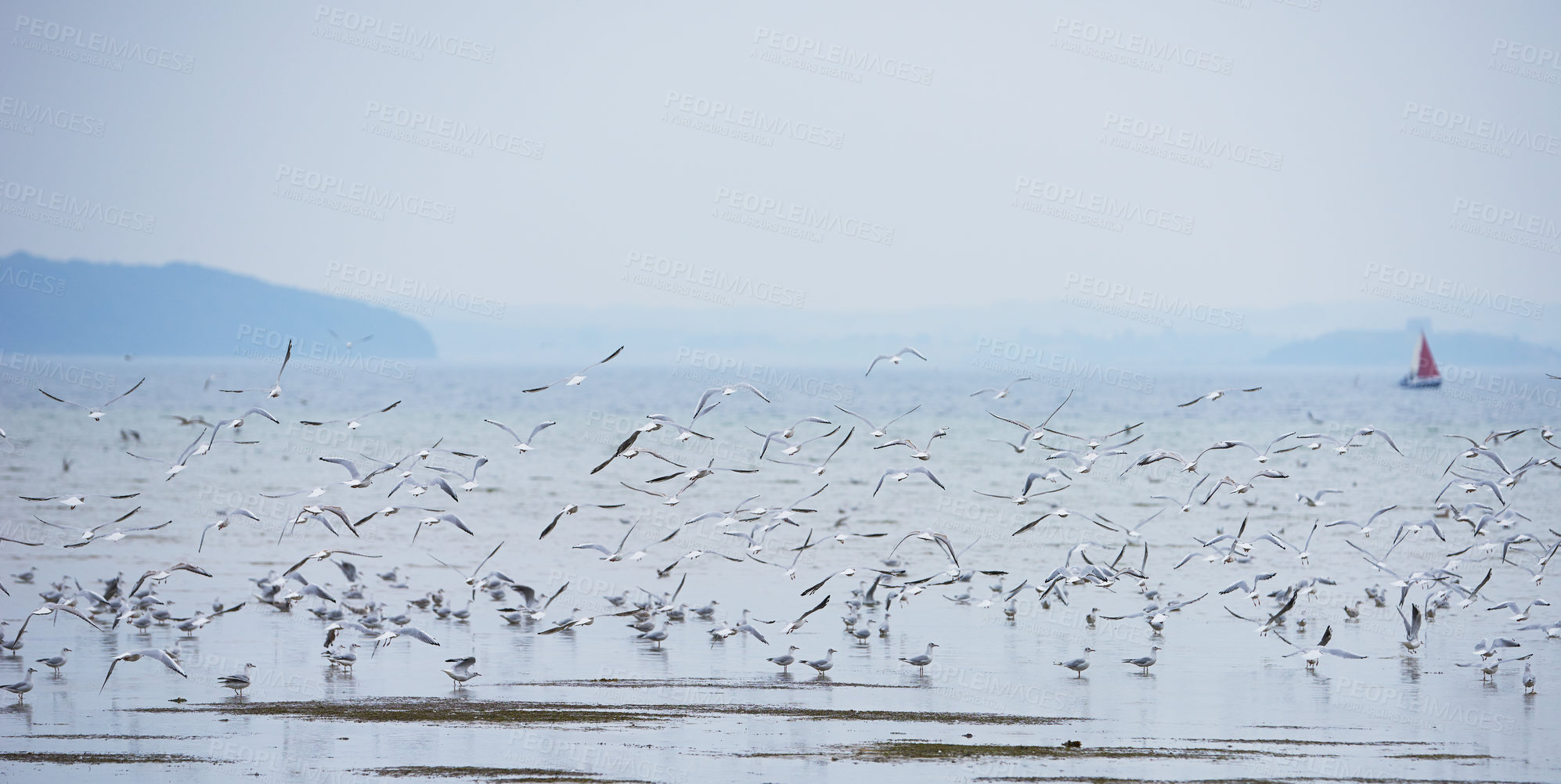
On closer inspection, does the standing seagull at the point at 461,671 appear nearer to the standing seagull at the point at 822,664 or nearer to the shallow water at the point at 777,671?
the shallow water at the point at 777,671

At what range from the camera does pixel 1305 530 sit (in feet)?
87.5

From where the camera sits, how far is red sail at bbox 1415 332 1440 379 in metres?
109

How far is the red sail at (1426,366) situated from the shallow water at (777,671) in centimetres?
7927

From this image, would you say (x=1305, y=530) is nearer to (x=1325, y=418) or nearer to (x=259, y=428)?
(x=259, y=428)

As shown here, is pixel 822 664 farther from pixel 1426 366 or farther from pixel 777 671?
pixel 1426 366

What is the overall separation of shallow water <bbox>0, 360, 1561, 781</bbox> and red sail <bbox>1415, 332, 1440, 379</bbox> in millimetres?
79267

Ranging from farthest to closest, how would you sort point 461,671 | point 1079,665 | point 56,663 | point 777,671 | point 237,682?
point 777,671 < point 1079,665 < point 56,663 < point 461,671 < point 237,682

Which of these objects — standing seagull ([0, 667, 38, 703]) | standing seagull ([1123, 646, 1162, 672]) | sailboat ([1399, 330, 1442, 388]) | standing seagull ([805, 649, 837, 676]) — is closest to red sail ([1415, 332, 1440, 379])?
sailboat ([1399, 330, 1442, 388])

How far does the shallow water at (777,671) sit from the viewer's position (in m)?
11.4

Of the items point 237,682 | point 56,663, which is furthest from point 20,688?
point 237,682

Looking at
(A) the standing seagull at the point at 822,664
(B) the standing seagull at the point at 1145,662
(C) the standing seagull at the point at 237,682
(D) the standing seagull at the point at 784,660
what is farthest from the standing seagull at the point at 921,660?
(C) the standing seagull at the point at 237,682

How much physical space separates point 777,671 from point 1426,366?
110 m

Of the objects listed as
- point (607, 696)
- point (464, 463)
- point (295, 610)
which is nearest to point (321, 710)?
point (607, 696)

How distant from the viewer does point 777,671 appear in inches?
595
